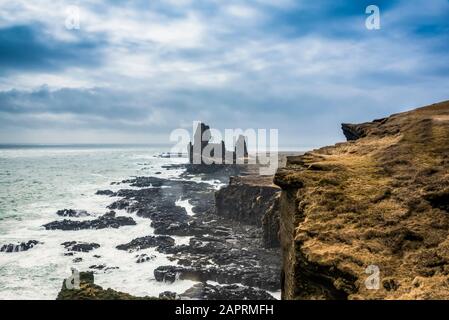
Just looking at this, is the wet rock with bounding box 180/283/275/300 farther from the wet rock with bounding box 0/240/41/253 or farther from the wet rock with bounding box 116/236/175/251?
the wet rock with bounding box 0/240/41/253

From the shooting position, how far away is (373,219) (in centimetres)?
1088

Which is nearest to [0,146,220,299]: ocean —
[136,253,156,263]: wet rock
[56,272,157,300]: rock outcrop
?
[136,253,156,263]: wet rock

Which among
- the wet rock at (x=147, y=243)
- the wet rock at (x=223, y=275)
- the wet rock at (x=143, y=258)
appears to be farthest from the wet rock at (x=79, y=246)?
the wet rock at (x=223, y=275)

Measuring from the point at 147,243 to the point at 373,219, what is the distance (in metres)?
31.9

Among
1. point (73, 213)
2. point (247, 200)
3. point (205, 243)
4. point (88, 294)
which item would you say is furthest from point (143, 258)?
point (73, 213)

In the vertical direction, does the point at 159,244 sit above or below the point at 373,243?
below

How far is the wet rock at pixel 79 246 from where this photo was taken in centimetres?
3741
